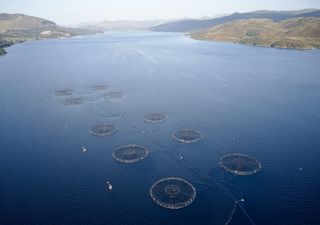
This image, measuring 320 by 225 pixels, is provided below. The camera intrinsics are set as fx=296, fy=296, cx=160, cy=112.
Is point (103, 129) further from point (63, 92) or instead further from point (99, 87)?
point (99, 87)

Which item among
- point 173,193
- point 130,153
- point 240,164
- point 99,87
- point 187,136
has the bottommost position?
point 240,164

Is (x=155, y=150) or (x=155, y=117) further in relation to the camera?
(x=155, y=117)

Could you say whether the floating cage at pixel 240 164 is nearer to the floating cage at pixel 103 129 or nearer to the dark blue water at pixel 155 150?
the dark blue water at pixel 155 150

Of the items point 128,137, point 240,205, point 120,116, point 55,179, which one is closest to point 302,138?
point 240,205

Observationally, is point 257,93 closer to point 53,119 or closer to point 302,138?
point 302,138

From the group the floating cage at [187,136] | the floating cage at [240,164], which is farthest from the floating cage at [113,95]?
the floating cage at [240,164]

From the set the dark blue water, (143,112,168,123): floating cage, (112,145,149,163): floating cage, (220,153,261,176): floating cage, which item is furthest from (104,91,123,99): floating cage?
(220,153,261,176): floating cage

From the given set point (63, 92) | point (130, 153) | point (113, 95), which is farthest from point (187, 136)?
point (63, 92)

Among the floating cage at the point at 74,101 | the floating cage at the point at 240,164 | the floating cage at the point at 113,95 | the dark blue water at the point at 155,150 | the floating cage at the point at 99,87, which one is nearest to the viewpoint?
the dark blue water at the point at 155,150
